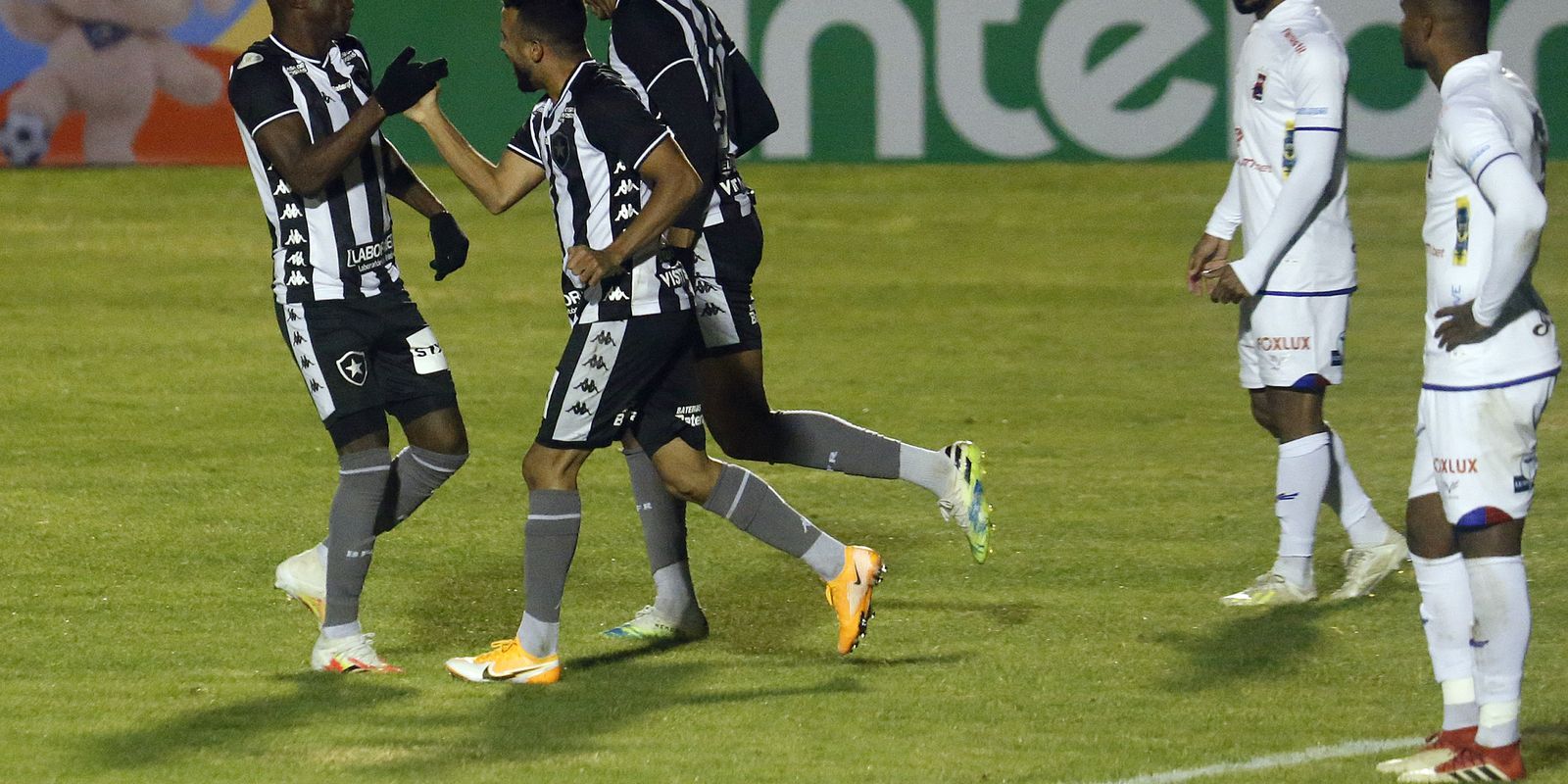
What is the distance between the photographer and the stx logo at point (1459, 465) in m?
4.62

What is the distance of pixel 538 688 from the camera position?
5.72 metres

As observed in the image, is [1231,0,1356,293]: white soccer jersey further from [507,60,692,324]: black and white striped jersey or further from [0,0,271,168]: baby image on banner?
[0,0,271,168]: baby image on banner

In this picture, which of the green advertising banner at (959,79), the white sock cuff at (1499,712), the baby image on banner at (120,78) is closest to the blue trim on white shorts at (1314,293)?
the white sock cuff at (1499,712)

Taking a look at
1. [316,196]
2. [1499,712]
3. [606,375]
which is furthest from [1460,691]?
[316,196]

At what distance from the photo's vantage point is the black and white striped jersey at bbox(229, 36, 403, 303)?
575cm

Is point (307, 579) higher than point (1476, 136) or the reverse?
the reverse

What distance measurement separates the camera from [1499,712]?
4680 mm

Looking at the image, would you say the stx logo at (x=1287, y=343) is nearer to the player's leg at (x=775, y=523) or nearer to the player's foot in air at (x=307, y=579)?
the player's leg at (x=775, y=523)

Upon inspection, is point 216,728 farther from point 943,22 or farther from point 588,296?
point 943,22

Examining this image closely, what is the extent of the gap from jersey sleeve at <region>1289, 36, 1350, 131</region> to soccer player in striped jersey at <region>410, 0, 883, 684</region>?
1.90m

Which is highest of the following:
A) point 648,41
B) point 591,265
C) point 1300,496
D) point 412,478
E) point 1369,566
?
point 648,41

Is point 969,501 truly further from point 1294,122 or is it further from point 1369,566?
point 1294,122

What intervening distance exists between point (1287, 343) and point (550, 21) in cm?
248

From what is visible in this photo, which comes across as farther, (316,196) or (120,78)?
(120,78)
